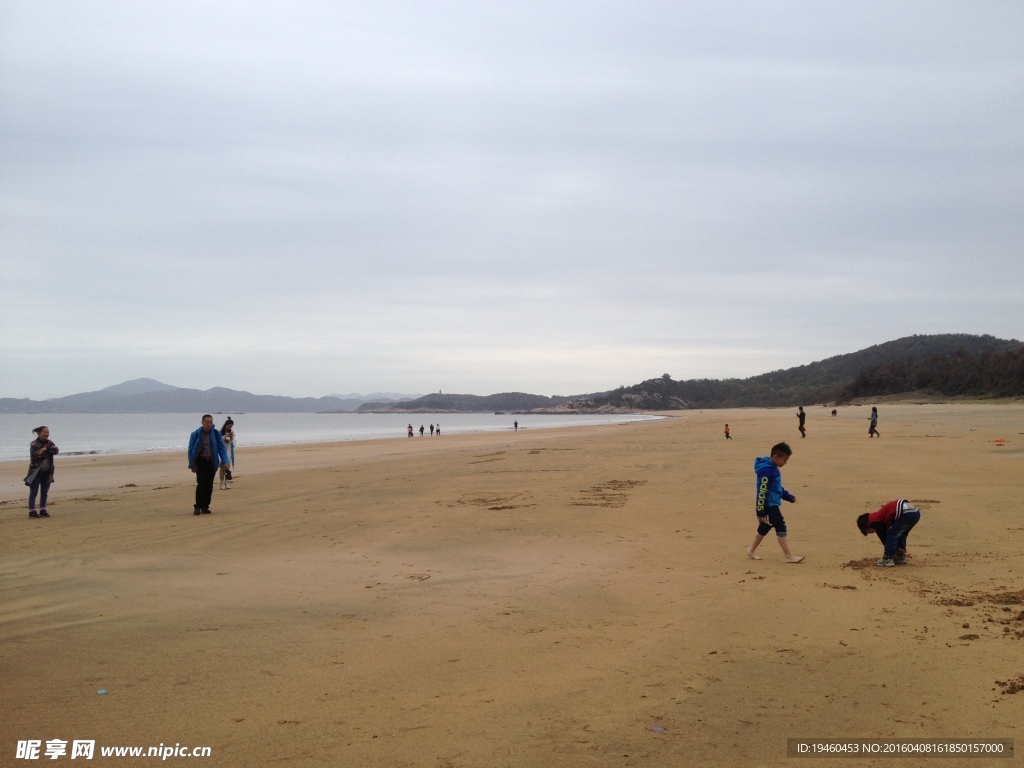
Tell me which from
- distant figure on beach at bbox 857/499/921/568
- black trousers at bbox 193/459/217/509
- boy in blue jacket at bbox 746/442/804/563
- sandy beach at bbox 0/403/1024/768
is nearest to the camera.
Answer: sandy beach at bbox 0/403/1024/768

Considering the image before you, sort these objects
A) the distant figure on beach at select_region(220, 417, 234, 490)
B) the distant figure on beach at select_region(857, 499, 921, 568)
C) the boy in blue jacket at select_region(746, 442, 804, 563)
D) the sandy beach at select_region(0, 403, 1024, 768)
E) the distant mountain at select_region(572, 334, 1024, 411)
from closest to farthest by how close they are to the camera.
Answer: the sandy beach at select_region(0, 403, 1024, 768), the distant figure on beach at select_region(857, 499, 921, 568), the boy in blue jacket at select_region(746, 442, 804, 563), the distant figure on beach at select_region(220, 417, 234, 490), the distant mountain at select_region(572, 334, 1024, 411)

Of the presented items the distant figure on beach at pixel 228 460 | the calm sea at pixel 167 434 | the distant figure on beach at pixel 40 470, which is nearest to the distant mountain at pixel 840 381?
the calm sea at pixel 167 434

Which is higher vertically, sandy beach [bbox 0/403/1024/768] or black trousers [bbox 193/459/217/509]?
black trousers [bbox 193/459/217/509]

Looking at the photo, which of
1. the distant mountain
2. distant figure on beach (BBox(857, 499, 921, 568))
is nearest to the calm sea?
distant figure on beach (BBox(857, 499, 921, 568))

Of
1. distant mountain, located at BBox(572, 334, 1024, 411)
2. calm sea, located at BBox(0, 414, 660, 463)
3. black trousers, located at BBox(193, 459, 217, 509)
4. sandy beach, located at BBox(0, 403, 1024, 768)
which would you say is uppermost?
distant mountain, located at BBox(572, 334, 1024, 411)

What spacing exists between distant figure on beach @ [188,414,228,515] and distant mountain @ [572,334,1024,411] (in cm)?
7091

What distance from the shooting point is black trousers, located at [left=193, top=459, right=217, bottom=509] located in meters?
13.4

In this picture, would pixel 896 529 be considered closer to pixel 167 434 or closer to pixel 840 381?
pixel 167 434

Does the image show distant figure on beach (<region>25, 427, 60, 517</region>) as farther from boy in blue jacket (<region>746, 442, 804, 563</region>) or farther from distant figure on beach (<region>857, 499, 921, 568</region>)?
distant figure on beach (<region>857, 499, 921, 568</region>)

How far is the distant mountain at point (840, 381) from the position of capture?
275 ft

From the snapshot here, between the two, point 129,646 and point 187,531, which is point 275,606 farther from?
point 187,531

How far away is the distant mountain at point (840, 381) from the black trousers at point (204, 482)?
7113 centimetres

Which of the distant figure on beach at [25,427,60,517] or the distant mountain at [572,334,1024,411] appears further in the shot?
the distant mountain at [572,334,1024,411]

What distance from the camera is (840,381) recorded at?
13125 centimetres
